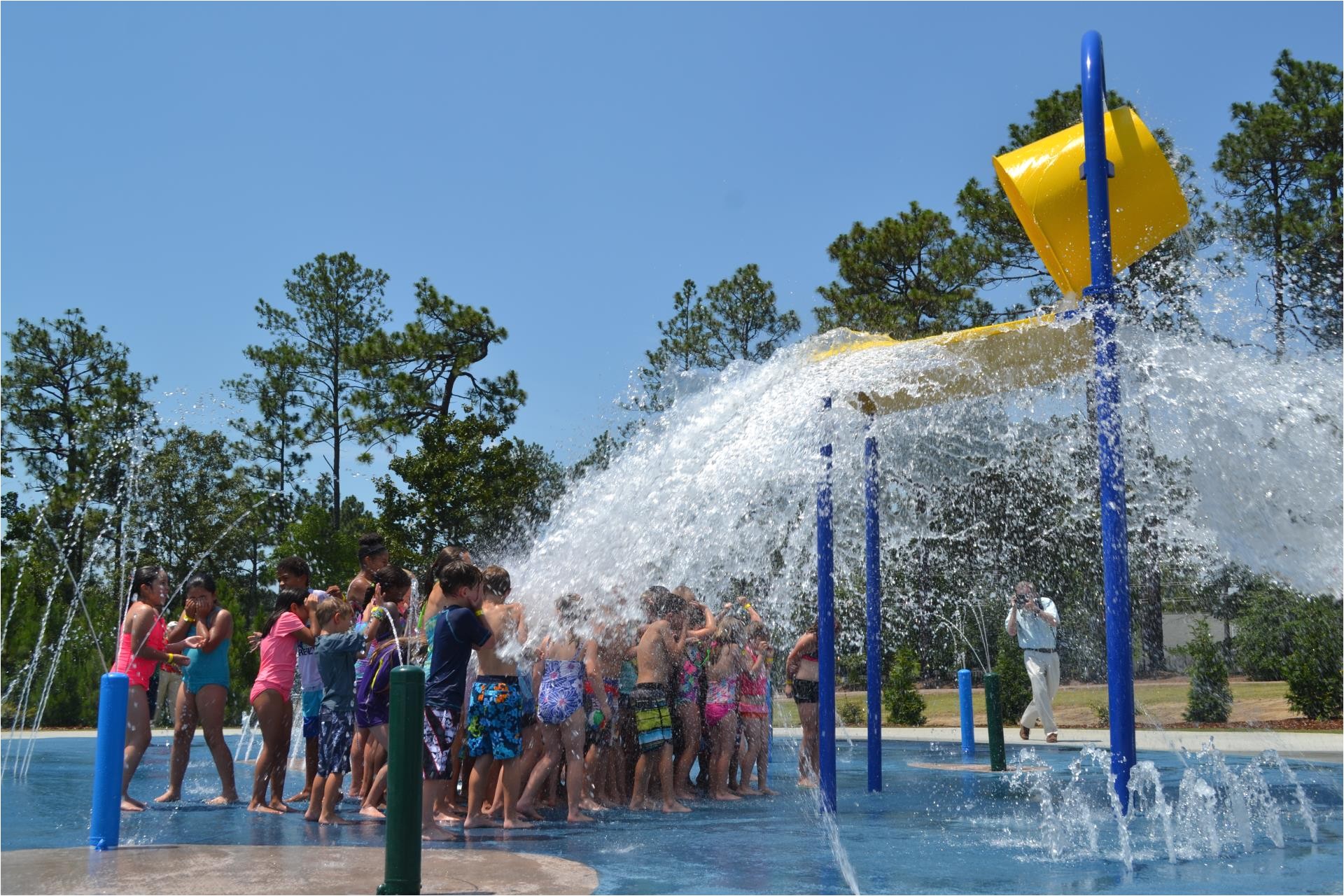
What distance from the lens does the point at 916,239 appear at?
25.0 m

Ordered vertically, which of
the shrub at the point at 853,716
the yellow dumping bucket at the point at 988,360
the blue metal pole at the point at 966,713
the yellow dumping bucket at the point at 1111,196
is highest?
the yellow dumping bucket at the point at 1111,196

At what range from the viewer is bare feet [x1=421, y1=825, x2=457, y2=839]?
6.48 metres

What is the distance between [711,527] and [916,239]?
18.2 metres

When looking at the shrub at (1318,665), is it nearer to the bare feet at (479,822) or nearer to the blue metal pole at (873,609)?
the blue metal pole at (873,609)

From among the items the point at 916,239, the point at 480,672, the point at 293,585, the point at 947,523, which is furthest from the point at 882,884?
the point at 916,239

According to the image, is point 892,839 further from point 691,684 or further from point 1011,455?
point 1011,455

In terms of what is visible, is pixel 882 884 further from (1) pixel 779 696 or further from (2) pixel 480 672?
(1) pixel 779 696

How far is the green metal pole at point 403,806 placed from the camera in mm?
4434

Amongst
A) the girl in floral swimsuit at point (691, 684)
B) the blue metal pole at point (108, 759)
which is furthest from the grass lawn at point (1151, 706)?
the blue metal pole at point (108, 759)

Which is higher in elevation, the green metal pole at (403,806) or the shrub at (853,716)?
the green metal pole at (403,806)

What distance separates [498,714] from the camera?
686 centimetres

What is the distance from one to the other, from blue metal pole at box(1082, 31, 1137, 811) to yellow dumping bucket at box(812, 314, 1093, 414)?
1.08 feet

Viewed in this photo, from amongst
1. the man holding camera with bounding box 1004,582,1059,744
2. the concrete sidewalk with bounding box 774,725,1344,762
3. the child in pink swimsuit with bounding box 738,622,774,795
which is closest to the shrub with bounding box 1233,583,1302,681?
the concrete sidewalk with bounding box 774,725,1344,762

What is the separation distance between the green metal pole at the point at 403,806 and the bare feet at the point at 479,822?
2.52 meters
